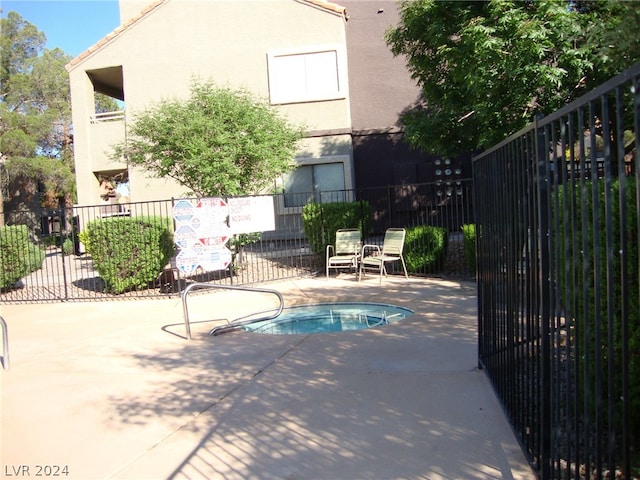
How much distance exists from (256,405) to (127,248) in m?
7.17

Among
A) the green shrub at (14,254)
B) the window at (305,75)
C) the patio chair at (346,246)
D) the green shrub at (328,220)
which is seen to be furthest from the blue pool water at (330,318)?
the window at (305,75)

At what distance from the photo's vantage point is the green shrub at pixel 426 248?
11.3 metres

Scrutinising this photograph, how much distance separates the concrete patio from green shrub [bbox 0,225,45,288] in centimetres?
513

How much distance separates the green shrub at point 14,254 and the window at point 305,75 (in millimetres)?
8168

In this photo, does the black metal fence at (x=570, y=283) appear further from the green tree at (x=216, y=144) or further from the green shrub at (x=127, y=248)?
the green shrub at (x=127, y=248)

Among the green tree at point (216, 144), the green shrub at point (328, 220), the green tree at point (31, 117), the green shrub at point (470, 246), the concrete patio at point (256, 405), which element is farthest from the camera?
the green tree at point (31, 117)

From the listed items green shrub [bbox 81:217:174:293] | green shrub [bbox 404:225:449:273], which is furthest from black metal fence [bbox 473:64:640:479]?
green shrub [bbox 81:217:174:293]

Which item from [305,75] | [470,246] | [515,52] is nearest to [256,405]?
[515,52]

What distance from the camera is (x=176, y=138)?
37.6ft

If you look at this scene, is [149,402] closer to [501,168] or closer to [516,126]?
[501,168]

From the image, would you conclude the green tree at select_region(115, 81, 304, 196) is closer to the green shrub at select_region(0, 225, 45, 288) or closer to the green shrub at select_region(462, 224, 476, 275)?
the green shrub at select_region(0, 225, 45, 288)

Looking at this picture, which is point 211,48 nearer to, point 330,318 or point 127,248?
point 127,248

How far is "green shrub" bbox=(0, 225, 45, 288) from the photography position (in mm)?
11859

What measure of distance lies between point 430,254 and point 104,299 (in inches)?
276
